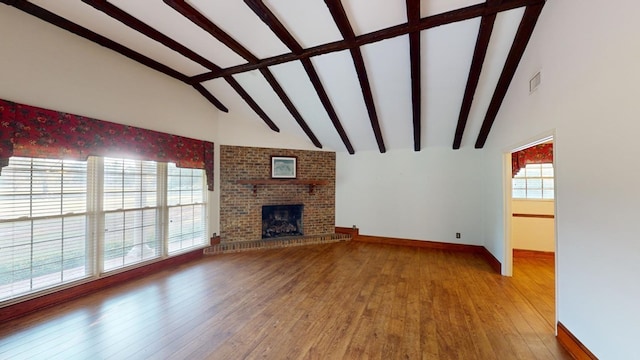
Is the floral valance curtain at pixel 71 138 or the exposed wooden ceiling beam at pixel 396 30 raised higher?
the exposed wooden ceiling beam at pixel 396 30

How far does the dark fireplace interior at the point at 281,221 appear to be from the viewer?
19.5ft

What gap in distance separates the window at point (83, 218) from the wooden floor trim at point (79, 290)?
0.12m

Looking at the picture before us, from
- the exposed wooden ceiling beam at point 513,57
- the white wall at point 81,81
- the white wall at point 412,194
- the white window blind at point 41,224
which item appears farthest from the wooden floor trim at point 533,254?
the white window blind at point 41,224

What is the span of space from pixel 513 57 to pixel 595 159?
1.95 metres

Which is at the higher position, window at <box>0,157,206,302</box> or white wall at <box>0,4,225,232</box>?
white wall at <box>0,4,225,232</box>

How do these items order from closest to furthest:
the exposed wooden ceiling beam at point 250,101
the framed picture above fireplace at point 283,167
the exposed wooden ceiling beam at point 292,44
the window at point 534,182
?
the exposed wooden ceiling beam at point 292,44, the exposed wooden ceiling beam at point 250,101, the window at point 534,182, the framed picture above fireplace at point 283,167

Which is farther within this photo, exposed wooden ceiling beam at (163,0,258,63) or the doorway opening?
the doorway opening

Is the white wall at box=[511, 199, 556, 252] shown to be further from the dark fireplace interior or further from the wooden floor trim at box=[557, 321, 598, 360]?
the dark fireplace interior

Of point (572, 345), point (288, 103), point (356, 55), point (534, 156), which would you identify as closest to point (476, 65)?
point (356, 55)

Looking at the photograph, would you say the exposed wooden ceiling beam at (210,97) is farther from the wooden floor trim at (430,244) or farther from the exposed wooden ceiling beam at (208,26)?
the wooden floor trim at (430,244)

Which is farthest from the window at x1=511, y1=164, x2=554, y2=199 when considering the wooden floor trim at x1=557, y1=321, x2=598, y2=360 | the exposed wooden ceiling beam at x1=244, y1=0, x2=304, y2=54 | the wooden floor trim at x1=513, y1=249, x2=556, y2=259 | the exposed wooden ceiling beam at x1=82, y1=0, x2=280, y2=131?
the exposed wooden ceiling beam at x1=82, y1=0, x2=280, y2=131

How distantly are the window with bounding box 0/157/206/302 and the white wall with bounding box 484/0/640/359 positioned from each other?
5.50 metres

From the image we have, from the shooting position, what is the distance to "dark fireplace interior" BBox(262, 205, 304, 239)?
19.5 feet

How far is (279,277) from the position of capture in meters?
3.81
